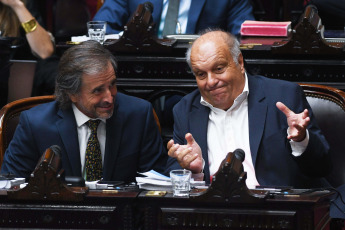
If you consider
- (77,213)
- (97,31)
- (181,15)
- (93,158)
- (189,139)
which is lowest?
(77,213)

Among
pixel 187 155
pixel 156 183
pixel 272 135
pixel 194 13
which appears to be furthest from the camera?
pixel 194 13

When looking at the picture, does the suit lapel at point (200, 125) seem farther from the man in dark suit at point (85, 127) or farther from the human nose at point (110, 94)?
the human nose at point (110, 94)

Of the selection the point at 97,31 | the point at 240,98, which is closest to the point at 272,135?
the point at 240,98

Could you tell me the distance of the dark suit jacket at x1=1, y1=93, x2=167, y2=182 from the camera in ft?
11.4

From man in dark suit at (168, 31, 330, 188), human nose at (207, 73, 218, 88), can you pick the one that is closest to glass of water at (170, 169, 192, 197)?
man in dark suit at (168, 31, 330, 188)

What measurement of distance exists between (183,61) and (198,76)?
664 mm

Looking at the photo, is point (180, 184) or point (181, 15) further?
point (181, 15)

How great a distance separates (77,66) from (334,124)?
1.17 meters

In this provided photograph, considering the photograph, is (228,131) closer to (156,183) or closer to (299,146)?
(299,146)

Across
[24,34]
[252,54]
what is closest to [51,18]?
[24,34]

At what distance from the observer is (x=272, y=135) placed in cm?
339

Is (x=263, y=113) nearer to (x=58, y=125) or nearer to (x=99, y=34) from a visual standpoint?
(x=58, y=125)

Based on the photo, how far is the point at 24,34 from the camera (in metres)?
5.09

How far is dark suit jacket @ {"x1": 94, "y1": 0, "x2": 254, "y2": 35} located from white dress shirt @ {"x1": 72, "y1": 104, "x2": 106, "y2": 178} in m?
1.36
